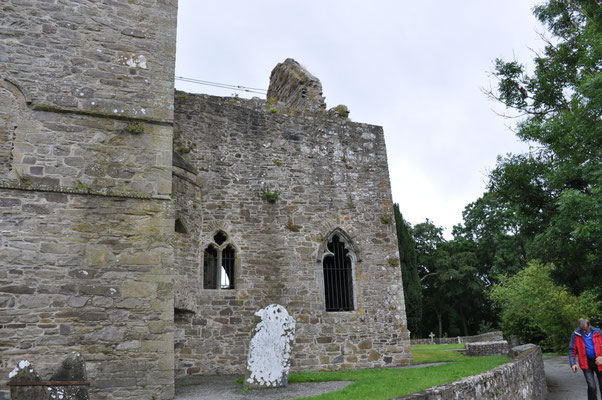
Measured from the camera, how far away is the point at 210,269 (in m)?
10.6

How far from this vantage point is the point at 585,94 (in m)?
9.84

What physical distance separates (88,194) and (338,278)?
260 inches

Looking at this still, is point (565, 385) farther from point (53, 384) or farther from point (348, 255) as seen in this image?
point (53, 384)

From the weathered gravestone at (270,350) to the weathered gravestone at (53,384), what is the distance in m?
2.86

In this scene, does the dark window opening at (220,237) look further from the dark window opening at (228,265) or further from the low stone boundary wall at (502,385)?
the low stone boundary wall at (502,385)

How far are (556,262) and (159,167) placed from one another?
10550 millimetres

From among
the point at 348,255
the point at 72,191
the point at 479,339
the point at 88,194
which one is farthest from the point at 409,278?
the point at 72,191

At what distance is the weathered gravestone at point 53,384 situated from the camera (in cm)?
491

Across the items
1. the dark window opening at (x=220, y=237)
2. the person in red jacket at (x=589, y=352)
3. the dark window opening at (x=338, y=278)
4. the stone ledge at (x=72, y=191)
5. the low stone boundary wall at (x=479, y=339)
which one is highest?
the stone ledge at (x=72, y=191)

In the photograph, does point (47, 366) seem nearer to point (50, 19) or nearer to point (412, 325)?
point (50, 19)

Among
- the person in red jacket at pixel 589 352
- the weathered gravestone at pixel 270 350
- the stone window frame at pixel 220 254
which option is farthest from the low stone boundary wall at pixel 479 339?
the weathered gravestone at pixel 270 350

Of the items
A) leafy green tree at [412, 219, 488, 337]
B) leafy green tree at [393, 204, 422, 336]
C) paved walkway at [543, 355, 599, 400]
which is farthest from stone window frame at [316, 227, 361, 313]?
leafy green tree at [412, 219, 488, 337]

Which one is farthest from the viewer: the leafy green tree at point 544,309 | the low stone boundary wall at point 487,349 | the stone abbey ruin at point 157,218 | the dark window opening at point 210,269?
the leafy green tree at point 544,309

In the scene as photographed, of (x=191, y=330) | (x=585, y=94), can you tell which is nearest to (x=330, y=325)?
(x=191, y=330)
